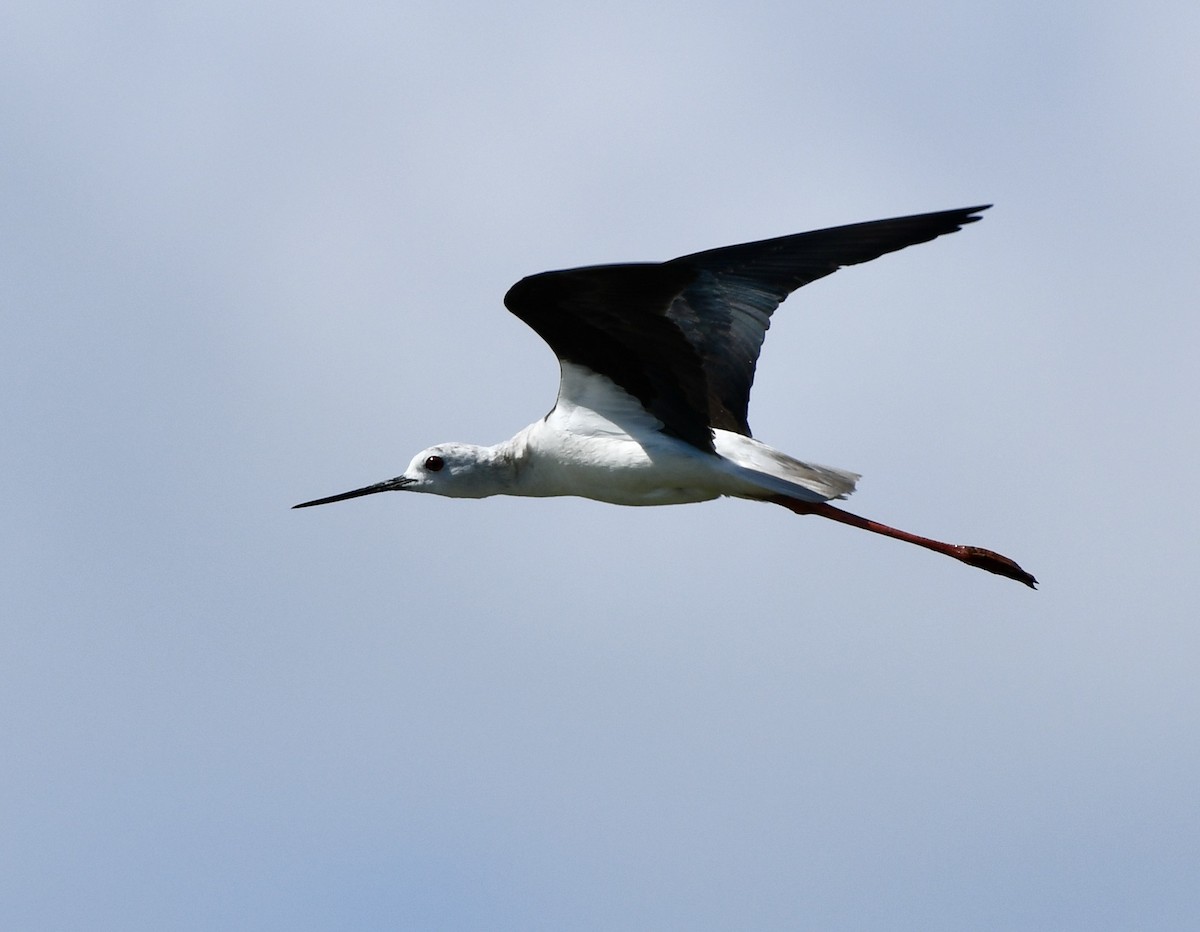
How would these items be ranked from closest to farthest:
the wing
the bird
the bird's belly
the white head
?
the wing → the bird → the bird's belly → the white head

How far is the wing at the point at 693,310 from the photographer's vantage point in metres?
8.59

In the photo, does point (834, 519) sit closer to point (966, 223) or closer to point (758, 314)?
point (758, 314)

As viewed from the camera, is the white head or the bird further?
the white head

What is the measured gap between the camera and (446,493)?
34.3 feet

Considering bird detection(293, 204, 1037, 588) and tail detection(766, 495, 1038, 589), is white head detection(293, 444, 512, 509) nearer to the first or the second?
bird detection(293, 204, 1037, 588)

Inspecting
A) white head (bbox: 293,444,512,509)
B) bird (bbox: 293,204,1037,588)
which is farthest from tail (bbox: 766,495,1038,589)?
white head (bbox: 293,444,512,509)

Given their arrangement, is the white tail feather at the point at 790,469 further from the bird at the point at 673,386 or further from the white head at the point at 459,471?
the white head at the point at 459,471

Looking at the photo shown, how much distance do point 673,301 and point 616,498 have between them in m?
1.35

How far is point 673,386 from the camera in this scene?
943 centimetres

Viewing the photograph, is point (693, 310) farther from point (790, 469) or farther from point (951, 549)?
point (951, 549)

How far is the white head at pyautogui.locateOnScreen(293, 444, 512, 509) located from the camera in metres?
10.2

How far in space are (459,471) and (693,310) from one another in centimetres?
183

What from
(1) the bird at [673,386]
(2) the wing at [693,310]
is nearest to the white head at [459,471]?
(1) the bird at [673,386]

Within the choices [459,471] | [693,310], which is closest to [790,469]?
[693,310]
